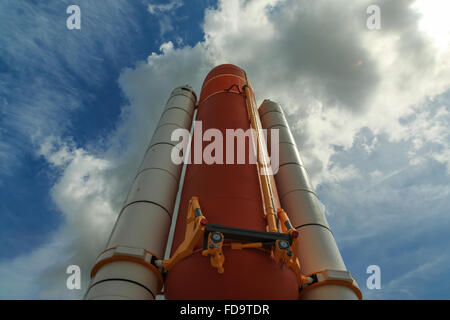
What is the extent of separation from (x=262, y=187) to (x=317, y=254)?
1954mm

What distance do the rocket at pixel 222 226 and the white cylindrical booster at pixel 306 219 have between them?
0.08ft

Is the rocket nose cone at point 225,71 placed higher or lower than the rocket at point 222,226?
higher

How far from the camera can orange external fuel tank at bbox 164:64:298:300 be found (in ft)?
15.4

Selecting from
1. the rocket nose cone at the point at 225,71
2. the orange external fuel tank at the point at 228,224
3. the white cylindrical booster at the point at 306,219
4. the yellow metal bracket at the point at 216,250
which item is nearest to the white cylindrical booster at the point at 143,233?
the orange external fuel tank at the point at 228,224

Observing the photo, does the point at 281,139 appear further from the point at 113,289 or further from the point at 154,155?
the point at 113,289

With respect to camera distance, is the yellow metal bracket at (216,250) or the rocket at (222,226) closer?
the yellow metal bracket at (216,250)

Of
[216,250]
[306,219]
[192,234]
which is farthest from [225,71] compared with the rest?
[216,250]

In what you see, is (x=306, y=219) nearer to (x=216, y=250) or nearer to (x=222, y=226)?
(x=222, y=226)

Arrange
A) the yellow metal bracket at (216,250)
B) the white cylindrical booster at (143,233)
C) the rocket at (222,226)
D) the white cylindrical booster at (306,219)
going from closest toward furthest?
the yellow metal bracket at (216,250) → the rocket at (222,226) → the white cylindrical booster at (143,233) → the white cylindrical booster at (306,219)

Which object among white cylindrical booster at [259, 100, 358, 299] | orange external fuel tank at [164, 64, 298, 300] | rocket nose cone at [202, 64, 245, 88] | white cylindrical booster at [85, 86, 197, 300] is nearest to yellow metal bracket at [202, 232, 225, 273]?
orange external fuel tank at [164, 64, 298, 300]

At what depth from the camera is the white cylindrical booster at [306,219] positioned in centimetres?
582

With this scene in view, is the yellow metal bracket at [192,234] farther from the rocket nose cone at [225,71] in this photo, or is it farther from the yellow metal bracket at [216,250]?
the rocket nose cone at [225,71]

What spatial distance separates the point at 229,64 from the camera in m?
12.0
